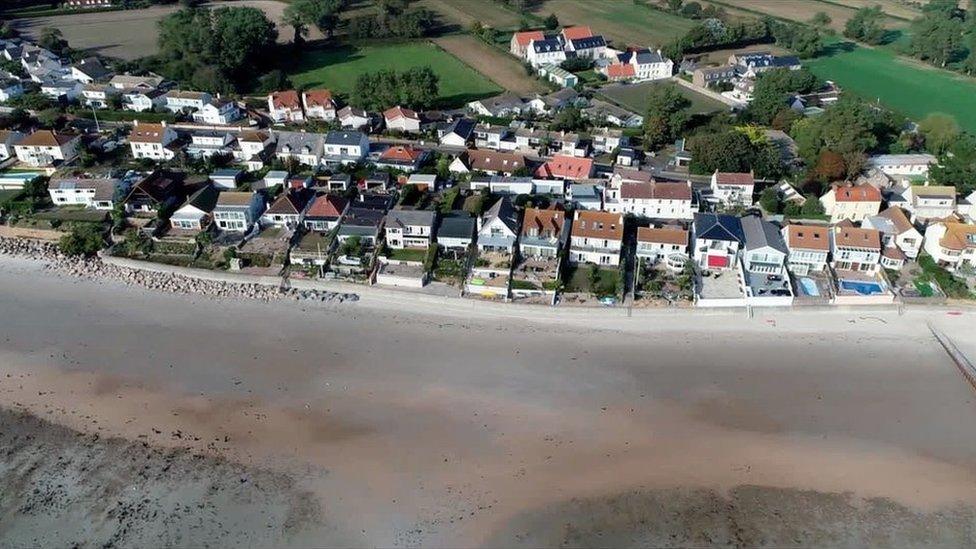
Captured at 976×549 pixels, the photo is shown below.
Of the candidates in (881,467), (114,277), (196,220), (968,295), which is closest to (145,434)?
(114,277)

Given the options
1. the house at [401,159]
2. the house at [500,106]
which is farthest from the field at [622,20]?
the house at [401,159]

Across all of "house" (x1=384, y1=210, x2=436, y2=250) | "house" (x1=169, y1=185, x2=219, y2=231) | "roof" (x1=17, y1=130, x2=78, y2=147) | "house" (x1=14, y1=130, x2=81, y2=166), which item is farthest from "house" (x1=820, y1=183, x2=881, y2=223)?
"roof" (x1=17, y1=130, x2=78, y2=147)

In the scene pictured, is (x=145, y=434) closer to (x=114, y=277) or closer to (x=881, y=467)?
(x=114, y=277)

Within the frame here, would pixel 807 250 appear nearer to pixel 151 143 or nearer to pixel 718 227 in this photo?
pixel 718 227

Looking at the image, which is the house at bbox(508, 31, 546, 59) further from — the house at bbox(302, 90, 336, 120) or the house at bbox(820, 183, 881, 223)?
the house at bbox(820, 183, 881, 223)

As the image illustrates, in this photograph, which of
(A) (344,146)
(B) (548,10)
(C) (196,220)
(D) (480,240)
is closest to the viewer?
(D) (480,240)

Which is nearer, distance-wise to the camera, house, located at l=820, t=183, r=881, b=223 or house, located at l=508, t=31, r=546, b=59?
house, located at l=820, t=183, r=881, b=223
